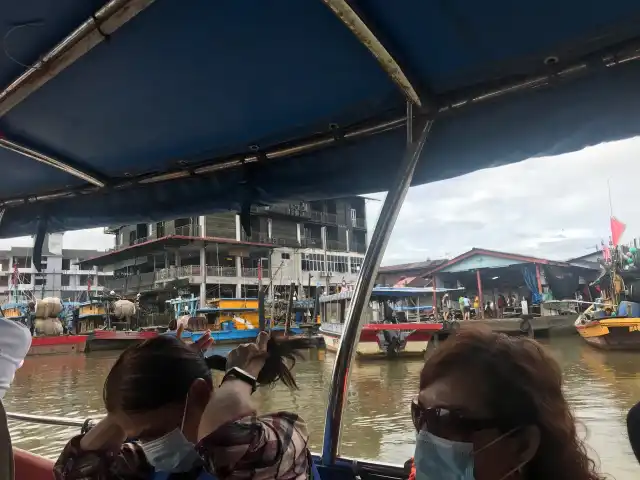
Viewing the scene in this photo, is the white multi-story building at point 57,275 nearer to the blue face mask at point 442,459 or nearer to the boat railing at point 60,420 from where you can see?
the boat railing at point 60,420

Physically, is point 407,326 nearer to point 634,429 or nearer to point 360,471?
point 360,471

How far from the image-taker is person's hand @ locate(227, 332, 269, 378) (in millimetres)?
1315

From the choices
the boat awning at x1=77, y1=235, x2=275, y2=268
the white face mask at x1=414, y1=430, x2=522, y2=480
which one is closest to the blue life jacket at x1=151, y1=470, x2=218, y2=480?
the white face mask at x1=414, y1=430, x2=522, y2=480

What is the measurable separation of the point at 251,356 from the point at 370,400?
7376 millimetres

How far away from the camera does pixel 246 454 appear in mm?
989

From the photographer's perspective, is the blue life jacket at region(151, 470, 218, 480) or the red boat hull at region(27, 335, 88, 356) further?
the red boat hull at region(27, 335, 88, 356)

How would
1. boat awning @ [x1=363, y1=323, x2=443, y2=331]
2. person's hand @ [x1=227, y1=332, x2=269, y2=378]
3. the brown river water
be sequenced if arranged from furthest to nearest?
boat awning @ [x1=363, y1=323, x2=443, y2=331]
the brown river water
person's hand @ [x1=227, y1=332, x2=269, y2=378]

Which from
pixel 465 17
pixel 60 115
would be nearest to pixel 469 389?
pixel 465 17

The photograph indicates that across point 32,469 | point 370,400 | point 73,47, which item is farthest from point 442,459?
point 370,400

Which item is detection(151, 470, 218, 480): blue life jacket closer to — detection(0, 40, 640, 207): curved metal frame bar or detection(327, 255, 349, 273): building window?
detection(0, 40, 640, 207): curved metal frame bar

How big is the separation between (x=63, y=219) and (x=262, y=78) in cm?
167

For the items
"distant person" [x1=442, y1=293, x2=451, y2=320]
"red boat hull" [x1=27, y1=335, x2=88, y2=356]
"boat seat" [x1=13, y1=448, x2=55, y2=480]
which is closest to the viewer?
"boat seat" [x1=13, y1=448, x2=55, y2=480]

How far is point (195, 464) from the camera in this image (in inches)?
42.5

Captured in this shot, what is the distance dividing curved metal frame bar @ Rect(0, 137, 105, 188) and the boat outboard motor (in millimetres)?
2081
